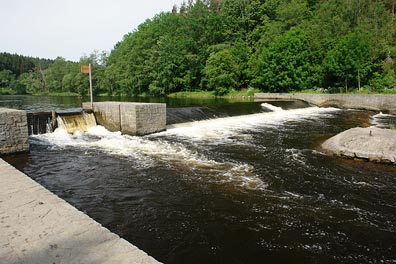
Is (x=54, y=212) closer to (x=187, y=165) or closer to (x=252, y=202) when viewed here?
(x=252, y=202)

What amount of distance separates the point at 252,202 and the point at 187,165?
10.1 feet

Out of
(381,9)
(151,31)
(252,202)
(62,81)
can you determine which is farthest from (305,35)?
(62,81)

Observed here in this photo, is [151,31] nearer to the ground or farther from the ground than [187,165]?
farther from the ground

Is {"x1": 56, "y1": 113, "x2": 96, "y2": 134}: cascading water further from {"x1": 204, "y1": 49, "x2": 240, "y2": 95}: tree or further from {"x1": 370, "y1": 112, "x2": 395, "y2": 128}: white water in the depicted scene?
{"x1": 204, "y1": 49, "x2": 240, "y2": 95}: tree

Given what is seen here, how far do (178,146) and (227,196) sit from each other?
17.2 ft

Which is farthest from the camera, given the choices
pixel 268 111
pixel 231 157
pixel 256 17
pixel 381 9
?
pixel 256 17

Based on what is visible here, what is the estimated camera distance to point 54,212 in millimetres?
3725

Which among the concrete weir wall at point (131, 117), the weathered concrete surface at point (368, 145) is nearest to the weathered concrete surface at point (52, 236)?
the weathered concrete surface at point (368, 145)

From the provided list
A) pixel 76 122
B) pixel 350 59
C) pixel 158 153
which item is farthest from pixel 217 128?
pixel 350 59

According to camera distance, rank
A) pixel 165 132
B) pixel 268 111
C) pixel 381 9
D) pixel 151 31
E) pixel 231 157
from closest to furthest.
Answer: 1. pixel 231 157
2. pixel 165 132
3. pixel 268 111
4. pixel 381 9
5. pixel 151 31

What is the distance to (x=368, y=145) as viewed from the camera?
379 inches

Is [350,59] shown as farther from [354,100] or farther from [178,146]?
[178,146]

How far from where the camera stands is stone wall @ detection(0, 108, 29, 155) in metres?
9.43

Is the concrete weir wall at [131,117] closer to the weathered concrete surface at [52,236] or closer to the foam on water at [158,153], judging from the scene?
the foam on water at [158,153]
